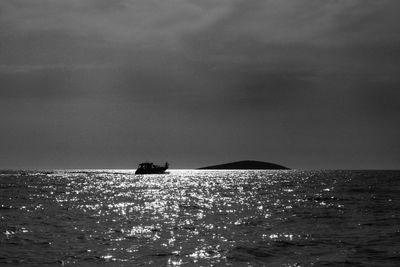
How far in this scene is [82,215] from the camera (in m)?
56.6

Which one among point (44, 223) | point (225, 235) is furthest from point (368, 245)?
point (44, 223)

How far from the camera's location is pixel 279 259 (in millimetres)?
30625

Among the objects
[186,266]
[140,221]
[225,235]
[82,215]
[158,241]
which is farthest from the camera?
[82,215]

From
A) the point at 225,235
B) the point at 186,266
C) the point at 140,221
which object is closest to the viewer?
the point at 186,266

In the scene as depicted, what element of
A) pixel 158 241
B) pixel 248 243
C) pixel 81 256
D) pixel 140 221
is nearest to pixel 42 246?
pixel 81 256

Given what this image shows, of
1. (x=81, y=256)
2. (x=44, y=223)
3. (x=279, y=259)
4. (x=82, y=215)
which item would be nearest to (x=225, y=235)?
(x=279, y=259)

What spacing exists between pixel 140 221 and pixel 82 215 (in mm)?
9001

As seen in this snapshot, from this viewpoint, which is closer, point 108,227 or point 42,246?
point 42,246

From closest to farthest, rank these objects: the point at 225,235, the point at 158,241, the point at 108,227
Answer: the point at 158,241, the point at 225,235, the point at 108,227

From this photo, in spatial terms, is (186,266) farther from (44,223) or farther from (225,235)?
(44,223)

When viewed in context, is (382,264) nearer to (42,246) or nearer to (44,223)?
(42,246)

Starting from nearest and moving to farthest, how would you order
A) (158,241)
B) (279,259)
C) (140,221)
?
(279,259), (158,241), (140,221)

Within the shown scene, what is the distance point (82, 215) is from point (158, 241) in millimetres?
21622

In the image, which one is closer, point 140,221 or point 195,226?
point 195,226
